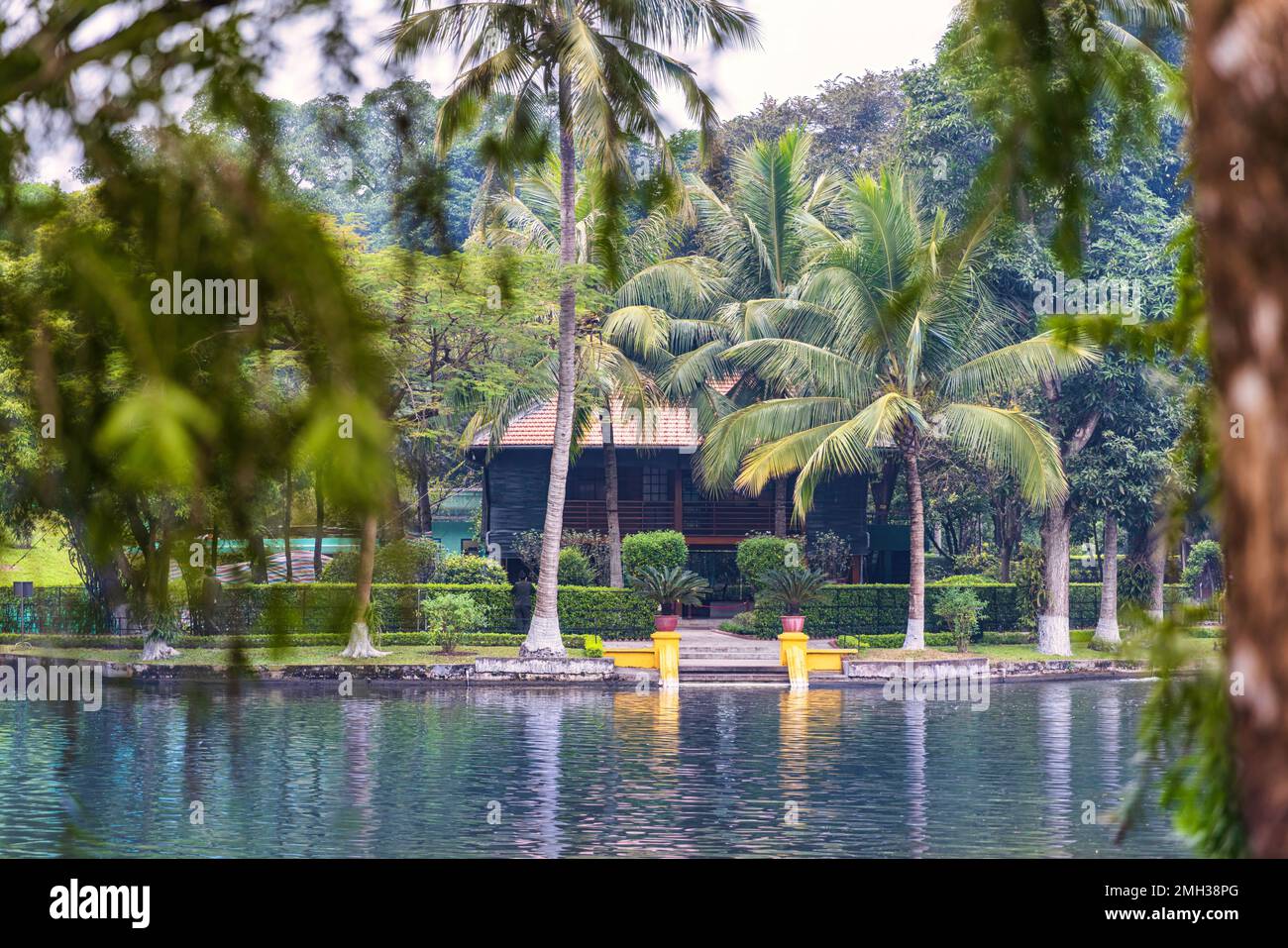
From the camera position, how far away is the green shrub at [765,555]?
29.6 m

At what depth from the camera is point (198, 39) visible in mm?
2992

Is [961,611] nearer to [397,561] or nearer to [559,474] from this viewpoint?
[559,474]

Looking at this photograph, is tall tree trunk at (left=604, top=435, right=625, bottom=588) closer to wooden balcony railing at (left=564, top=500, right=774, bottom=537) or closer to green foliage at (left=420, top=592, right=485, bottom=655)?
wooden balcony railing at (left=564, top=500, right=774, bottom=537)

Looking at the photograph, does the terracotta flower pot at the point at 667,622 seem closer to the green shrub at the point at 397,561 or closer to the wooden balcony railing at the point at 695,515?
the wooden balcony railing at the point at 695,515

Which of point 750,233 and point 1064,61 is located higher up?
point 750,233

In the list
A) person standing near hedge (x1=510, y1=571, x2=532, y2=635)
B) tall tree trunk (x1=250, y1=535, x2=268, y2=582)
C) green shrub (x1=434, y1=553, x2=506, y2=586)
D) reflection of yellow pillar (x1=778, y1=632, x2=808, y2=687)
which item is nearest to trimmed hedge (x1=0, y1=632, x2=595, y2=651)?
person standing near hedge (x1=510, y1=571, x2=532, y2=635)

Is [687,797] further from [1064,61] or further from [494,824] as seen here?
[1064,61]

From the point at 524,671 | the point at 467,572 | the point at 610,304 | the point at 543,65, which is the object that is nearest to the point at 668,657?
the point at 524,671

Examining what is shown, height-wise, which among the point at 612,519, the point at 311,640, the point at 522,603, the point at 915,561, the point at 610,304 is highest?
the point at 610,304

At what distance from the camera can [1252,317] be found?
1.43 m

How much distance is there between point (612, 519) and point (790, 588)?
4.41 m

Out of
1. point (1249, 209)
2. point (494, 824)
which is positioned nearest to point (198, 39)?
point (1249, 209)

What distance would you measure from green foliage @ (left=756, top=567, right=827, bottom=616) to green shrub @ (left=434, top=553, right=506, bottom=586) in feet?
17.7
